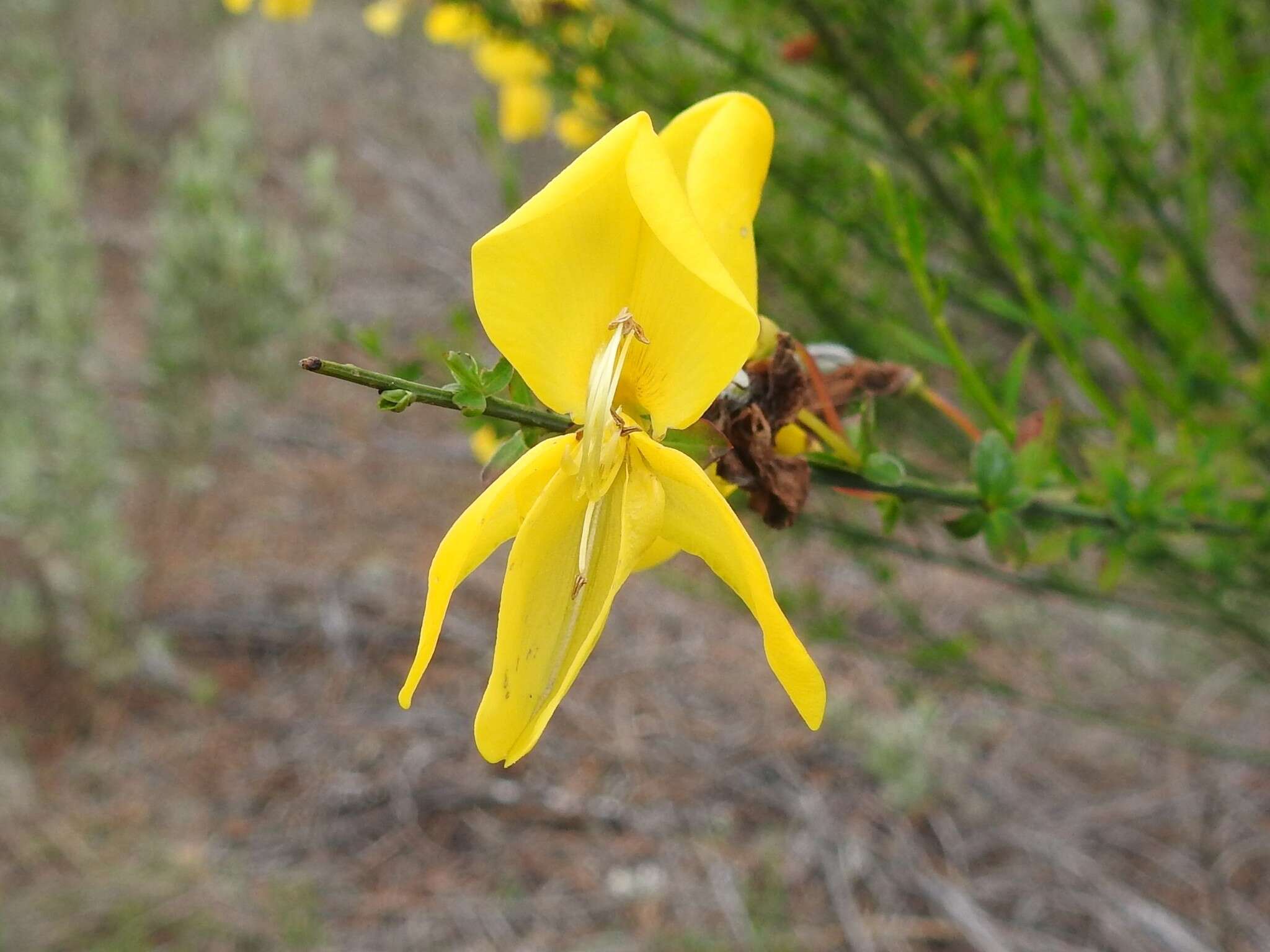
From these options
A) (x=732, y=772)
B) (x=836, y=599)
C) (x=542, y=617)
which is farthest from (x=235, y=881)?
(x=542, y=617)

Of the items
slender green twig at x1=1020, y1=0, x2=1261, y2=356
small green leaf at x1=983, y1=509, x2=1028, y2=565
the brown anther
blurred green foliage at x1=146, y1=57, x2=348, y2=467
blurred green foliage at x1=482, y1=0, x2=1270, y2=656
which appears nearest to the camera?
the brown anther

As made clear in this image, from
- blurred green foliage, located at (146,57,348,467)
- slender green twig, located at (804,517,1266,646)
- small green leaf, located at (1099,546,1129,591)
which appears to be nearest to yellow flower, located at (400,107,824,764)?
small green leaf, located at (1099,546,1129,591)

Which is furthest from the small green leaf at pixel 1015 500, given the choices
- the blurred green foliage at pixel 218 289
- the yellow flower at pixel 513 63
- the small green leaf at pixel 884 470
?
the blurred green foliage at pixel 218 289

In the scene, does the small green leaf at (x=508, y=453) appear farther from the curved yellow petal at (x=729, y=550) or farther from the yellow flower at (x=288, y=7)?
the yellow flower at (x=288, y=7)

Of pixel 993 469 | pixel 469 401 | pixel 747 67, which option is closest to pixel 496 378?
pixel 469 401

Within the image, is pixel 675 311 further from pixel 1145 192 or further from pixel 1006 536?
pixel 1145 192

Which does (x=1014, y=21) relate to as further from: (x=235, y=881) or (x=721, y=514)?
(x=235, y=881)

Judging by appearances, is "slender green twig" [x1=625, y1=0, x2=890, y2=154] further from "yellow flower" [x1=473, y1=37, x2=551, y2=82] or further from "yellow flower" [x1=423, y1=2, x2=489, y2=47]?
"yellow flower" [x1=473, y1=37, x2=551, y2=82]

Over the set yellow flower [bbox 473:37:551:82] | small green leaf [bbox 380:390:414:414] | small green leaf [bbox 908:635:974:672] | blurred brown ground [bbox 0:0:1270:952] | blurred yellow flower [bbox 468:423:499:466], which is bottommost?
blurred brown ground [bbox 0:0:1270:952]
